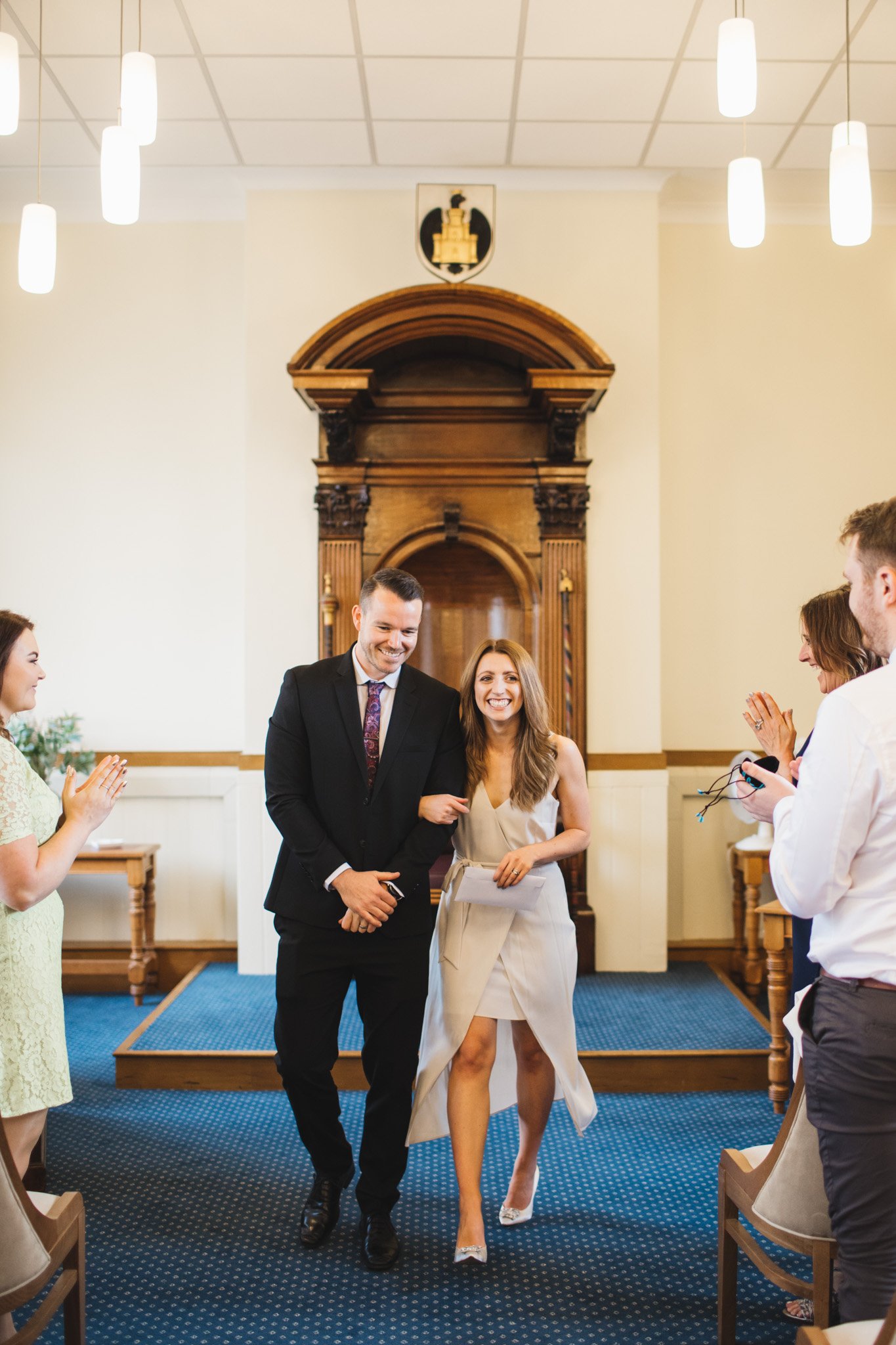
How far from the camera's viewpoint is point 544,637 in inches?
210

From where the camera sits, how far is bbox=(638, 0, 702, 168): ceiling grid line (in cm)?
409

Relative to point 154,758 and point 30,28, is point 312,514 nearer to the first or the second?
point 154,758

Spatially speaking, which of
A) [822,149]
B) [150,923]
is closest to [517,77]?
[822,149]

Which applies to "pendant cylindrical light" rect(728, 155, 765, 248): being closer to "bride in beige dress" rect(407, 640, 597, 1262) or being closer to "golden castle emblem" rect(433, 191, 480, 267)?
"bride in beige dress" rect(407, 640, 597, 1262)

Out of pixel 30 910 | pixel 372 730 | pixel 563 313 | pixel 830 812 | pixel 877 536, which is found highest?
pixel 563 313

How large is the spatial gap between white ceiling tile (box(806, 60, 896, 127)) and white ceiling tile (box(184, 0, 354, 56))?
220 cm

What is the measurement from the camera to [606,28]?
164 inches

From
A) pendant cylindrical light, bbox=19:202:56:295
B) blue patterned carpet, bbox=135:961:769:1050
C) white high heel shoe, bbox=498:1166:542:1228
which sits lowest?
white high heel shoe, bbox=498:1166:542:1228

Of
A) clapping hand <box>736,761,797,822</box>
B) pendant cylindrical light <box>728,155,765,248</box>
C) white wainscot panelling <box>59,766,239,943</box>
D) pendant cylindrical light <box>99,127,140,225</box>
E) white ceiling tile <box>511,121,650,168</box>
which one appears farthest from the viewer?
white wainscot panelling <box>59,766,239,943</box>

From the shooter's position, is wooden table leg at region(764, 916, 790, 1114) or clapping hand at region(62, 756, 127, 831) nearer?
clapping hand at region(62, 756, 127, 831)

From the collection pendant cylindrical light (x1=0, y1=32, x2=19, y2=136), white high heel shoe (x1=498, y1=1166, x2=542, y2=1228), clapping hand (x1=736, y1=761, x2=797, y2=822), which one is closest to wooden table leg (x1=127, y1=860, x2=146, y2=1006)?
white high heel shoe (x1=498, y1=1166, x2=542, y2=1228)

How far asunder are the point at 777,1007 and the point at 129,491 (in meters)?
4.23

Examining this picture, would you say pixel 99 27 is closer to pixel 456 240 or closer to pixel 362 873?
pixel 456 240

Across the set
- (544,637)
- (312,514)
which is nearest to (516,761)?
(544,637)
